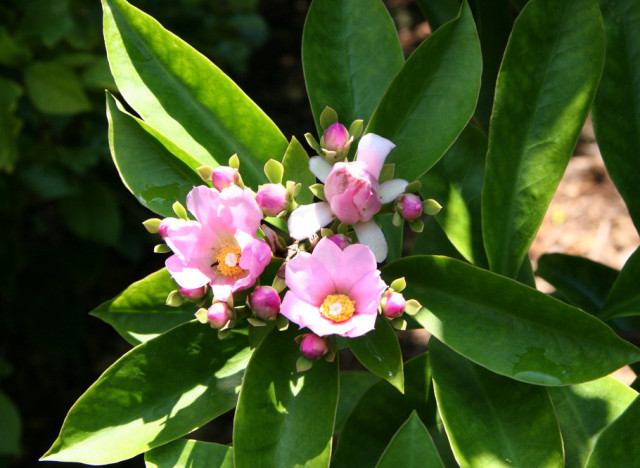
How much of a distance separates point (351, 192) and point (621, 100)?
59 centimetres

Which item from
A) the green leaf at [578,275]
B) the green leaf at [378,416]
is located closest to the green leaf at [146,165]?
the green leaf at [378,416]

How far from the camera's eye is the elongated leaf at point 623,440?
3.51ft

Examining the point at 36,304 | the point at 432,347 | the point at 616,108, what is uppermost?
the point at 616,108

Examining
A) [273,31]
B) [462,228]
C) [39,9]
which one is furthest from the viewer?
[273,31]

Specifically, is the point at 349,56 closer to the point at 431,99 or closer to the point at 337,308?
the point at 431,99

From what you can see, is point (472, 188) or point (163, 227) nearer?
point (163, 227)

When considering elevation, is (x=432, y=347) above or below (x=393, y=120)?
below

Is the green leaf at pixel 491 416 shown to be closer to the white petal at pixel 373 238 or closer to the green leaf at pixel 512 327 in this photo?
the green leaf at pixel 512 327

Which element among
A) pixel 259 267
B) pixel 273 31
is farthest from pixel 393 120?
pixel 273 31

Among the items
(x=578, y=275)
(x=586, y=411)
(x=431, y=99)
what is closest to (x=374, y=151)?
(x=431, y=99)

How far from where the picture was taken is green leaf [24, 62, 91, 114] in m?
2.07

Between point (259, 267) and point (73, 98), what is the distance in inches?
52.5

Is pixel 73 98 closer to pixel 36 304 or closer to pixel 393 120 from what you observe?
pixel 36 304

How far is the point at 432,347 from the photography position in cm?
123
